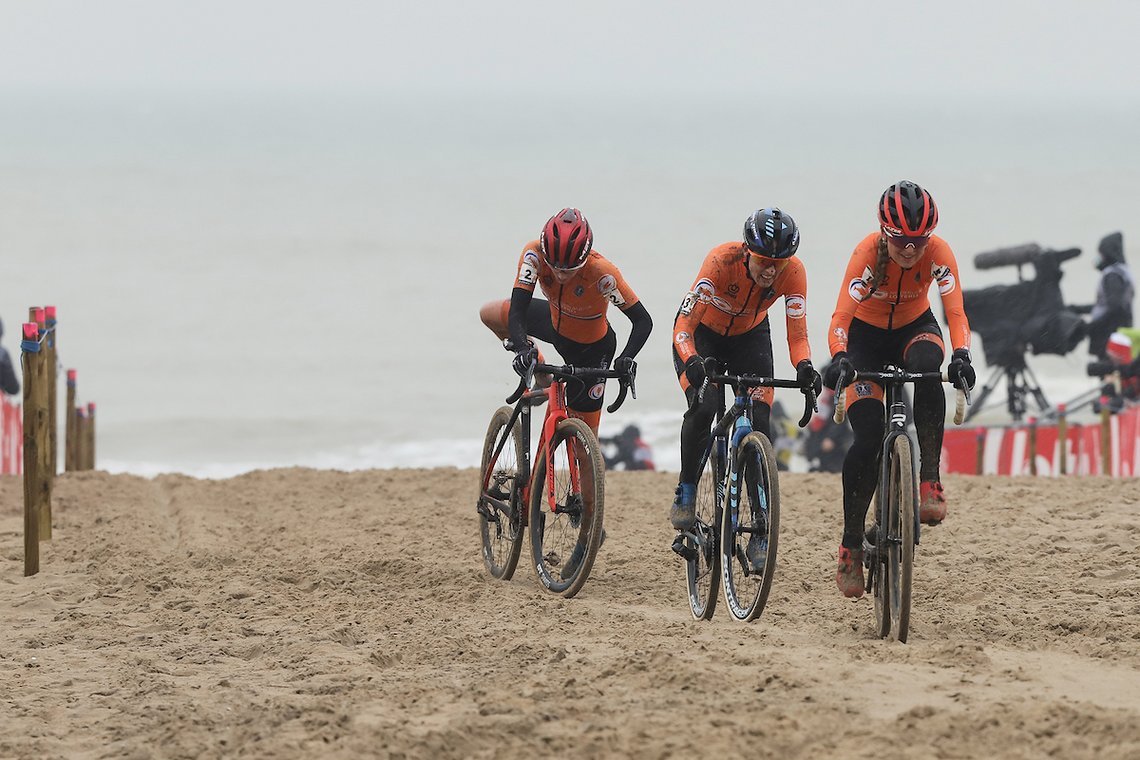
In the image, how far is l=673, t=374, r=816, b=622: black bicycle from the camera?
690 cm

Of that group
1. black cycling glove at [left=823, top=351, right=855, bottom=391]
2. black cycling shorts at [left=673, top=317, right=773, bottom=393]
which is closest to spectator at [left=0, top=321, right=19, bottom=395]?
black cycling shorts at [left=673, top=317, right=773, bottom=393]

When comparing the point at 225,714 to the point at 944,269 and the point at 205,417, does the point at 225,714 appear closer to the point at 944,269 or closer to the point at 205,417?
the point at 944,269

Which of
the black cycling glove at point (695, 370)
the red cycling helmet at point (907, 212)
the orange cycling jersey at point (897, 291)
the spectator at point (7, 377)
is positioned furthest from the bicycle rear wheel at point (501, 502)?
the spectator at point (7, 377)

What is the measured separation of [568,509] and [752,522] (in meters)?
1.27

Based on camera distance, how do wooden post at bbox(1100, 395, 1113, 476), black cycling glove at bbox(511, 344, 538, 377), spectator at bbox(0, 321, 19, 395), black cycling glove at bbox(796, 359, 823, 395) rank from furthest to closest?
1. spectator at bbox(0, 321, 19, 395)
2. wooden post at bbox(1100, 395, 1113, 476)
3. black cycling glove at bbox(511, 344, 538, 377)
4. black cycling glove at bbox(796, 359, 823, 395)

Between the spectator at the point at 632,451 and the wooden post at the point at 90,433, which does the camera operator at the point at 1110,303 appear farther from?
the wooden post at the point at 90,433

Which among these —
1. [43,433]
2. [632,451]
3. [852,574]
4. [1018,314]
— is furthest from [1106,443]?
[43,433]

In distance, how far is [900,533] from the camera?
651 cm

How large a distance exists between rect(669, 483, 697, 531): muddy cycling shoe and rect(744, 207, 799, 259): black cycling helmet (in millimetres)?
1258

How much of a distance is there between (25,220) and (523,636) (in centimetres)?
7905

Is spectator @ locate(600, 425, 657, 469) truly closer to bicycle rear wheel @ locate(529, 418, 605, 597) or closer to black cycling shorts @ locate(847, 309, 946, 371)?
bicycle rear wheel @ locate(529, 418, 605, 597)

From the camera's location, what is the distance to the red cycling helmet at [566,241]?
818 cm

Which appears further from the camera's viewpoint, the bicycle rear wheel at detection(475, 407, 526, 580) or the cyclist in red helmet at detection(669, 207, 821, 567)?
the bicycle rear wheel at detection(475, 407, 526, 580)

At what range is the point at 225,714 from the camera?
564 centimetres
